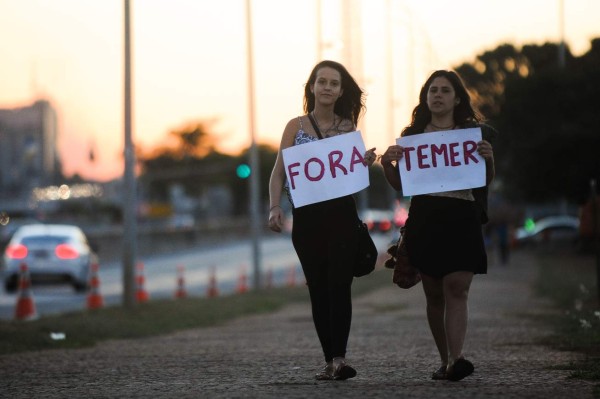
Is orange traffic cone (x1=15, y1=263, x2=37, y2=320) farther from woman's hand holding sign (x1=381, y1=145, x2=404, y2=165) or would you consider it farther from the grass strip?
woman's hand holding sign (x1=381, y1=145, x2=404, y2=165)

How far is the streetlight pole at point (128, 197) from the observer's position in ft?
64.2

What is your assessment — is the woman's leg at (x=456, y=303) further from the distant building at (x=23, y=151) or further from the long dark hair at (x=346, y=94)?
the distant building at (x=23, y=151)

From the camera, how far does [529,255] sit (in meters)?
55.3

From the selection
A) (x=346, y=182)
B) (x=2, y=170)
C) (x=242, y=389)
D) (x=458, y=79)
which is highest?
(x=2, y=170)

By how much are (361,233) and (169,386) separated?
1.43 metres

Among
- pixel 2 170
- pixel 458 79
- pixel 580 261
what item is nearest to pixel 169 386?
pixel 458 79

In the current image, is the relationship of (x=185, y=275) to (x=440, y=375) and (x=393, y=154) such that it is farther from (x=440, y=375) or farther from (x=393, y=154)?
(x=440, y=375)

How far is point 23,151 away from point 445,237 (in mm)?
156664

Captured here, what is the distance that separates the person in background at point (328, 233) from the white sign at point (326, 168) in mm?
49

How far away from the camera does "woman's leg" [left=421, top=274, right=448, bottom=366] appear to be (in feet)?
27.9

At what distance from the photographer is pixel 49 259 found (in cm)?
2942

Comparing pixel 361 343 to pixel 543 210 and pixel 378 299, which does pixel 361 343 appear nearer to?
pixel 378 299

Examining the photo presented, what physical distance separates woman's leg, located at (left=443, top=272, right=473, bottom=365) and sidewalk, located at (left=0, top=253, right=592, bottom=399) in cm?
29

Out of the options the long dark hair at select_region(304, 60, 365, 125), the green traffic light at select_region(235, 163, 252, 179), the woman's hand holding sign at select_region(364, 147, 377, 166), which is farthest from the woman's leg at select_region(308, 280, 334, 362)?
the green traffic light at select_region(235, 163, 252, 179)
